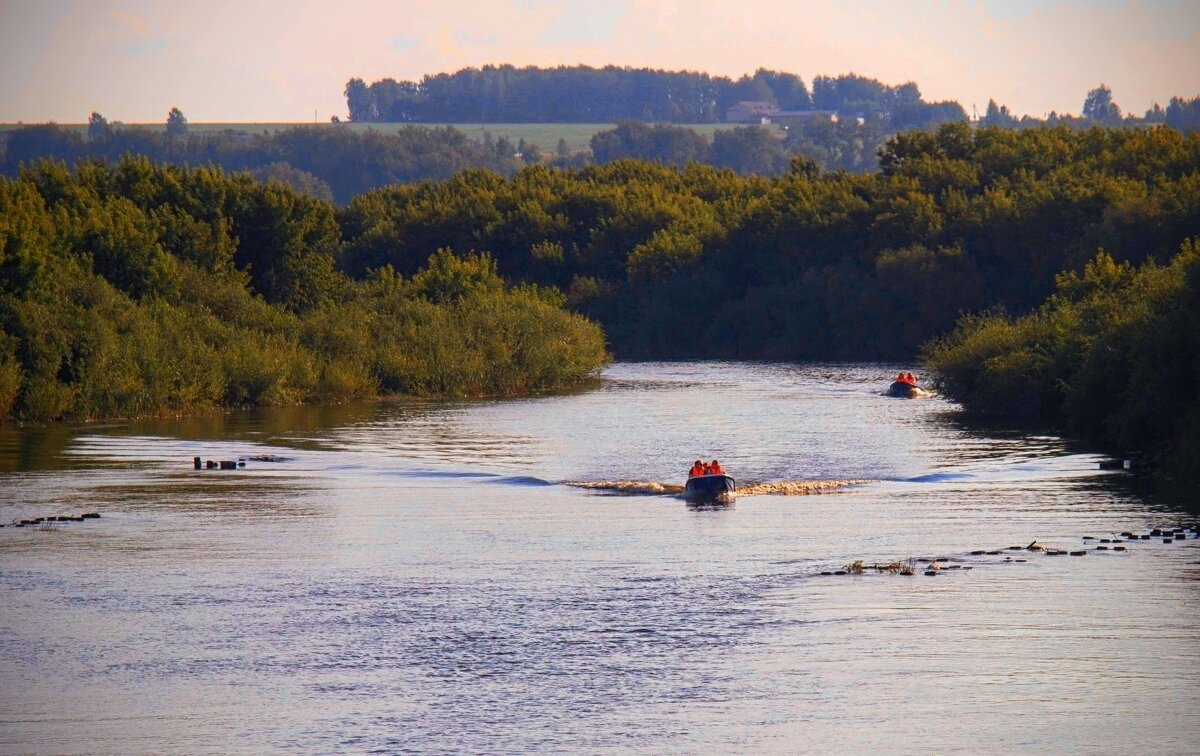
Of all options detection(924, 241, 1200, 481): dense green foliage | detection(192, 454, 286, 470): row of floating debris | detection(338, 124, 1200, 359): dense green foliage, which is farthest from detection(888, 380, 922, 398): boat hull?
detection(192, 454, 286, 470): row of floating debris

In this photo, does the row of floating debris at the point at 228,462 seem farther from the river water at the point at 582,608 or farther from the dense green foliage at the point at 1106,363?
the dense green foliage at the point at 1106,363

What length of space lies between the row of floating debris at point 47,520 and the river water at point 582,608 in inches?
16.4

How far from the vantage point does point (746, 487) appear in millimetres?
37250

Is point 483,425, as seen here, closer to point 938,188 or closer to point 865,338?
point 865,338

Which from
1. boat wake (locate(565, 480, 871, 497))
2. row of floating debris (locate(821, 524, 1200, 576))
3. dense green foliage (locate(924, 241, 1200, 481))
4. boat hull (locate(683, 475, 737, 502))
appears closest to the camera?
row of floating debris (locate(821, 524, 1200, 576))

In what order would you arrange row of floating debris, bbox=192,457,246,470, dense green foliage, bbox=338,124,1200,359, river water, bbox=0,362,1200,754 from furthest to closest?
dense green foliage, bbox=338,124,1200,359 < row of floating debris, bbox=192,457,246,470 < river water, bbox=0,362,1200,754

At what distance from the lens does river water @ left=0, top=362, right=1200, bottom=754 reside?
1895 cm

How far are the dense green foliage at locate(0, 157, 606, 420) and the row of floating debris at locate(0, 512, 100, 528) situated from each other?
61.2 feet

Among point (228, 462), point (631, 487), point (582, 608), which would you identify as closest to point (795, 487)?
point (631, 487)

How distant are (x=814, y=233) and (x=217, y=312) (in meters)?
48.8

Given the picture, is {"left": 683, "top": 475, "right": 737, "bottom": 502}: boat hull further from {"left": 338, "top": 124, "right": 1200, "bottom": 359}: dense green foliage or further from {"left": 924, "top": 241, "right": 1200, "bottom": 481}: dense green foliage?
{"left": 338, "top": 124, "right": 1200, "bottom": 359}: dense green foliage

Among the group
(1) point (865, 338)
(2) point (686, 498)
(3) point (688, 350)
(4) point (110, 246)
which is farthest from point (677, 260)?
(2) point (686, 498)

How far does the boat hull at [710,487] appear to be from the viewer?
34.7 metres

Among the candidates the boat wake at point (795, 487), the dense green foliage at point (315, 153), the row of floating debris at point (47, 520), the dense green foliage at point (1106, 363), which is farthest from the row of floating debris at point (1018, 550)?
the dense green foliage at point (315, 153)
